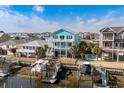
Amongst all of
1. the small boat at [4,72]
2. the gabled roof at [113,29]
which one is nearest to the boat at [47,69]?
the small boat at [4,72]

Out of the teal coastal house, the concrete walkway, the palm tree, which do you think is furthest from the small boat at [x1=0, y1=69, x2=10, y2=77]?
the palm tree

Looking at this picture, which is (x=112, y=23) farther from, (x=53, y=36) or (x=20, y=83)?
(x=20, y=83)

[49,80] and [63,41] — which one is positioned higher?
[63,41]

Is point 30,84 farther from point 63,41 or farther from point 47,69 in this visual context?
point 63,41

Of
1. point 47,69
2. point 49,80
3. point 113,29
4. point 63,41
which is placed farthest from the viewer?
point 63,41

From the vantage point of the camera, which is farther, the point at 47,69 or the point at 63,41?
the point at 63,41

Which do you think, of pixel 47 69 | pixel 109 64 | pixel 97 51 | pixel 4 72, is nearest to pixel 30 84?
pixel 47 69
